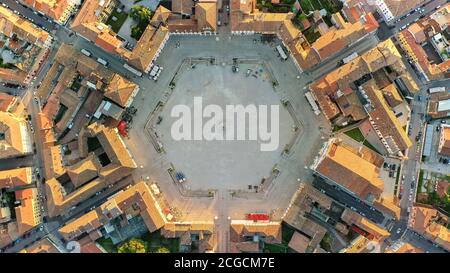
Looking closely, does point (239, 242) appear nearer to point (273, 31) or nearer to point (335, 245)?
point (335, 245)

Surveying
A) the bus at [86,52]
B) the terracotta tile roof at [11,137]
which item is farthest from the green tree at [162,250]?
the bus at [86,52]

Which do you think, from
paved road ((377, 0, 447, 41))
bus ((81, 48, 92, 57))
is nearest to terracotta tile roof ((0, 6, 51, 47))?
bus ((81, 48, 92, 57))

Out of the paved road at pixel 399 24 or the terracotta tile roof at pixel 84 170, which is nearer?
the terracotta tile roof at pixel 84 170

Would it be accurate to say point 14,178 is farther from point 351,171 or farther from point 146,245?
point 351,171

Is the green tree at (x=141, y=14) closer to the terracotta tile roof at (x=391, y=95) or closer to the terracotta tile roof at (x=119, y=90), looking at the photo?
the terracotta tile roof at (x=119, y=90)

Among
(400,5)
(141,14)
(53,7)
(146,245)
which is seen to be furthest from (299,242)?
(53,7)
